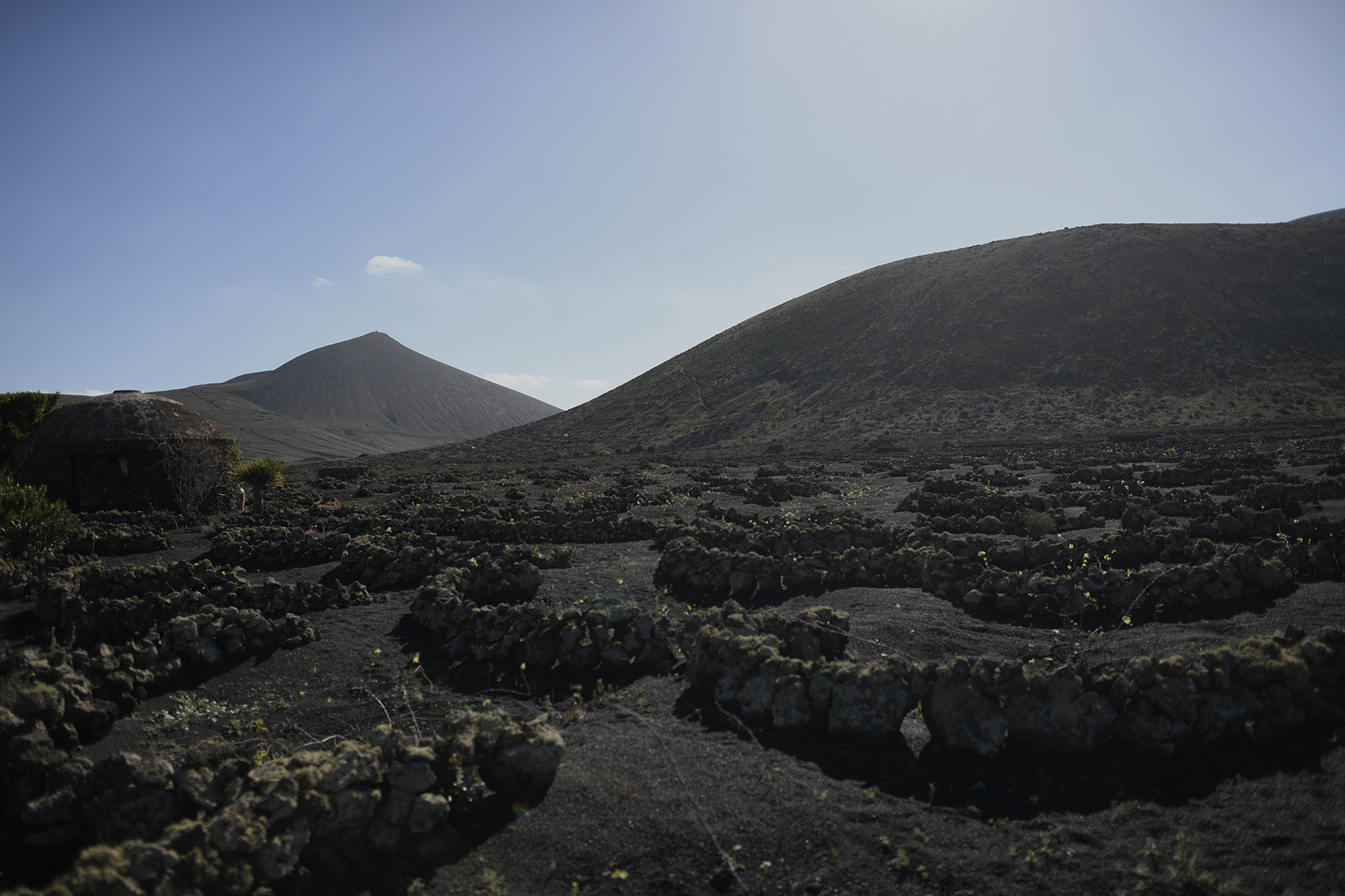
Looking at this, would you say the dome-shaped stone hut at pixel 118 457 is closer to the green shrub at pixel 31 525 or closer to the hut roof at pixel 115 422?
the hut roof at pixel 115 422

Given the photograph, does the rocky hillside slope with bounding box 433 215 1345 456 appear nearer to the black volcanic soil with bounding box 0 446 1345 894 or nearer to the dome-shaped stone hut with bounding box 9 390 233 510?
the dome-shaped stone hut with bounding box 9 390 233 510

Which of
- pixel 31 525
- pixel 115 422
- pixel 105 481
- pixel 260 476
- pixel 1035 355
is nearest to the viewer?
pixel 31 525

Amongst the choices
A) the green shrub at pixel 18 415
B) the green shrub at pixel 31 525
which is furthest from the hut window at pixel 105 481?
the green shrub at pixel 31 525

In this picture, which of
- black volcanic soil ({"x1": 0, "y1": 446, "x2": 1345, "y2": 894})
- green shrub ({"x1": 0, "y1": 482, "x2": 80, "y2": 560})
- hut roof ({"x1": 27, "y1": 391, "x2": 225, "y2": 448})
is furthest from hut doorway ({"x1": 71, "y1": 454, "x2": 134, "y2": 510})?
black volcanic soil ({"x1": 0, "y1": 446, "x2": 1345, "y2": 894})

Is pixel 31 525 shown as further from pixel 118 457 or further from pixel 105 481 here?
pixel 105 481

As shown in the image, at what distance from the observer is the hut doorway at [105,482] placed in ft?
73.0

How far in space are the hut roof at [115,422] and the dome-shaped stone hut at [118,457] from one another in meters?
0.03

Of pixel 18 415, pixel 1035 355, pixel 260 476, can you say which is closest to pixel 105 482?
pixel 260 476

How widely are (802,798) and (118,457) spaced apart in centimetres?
2625

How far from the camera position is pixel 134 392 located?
23.9m

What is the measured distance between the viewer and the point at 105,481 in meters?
22.5

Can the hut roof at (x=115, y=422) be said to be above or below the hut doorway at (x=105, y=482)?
above

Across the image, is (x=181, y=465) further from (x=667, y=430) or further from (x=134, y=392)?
(x=667, y=430)

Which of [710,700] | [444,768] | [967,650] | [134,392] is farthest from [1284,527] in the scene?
[134,392]
